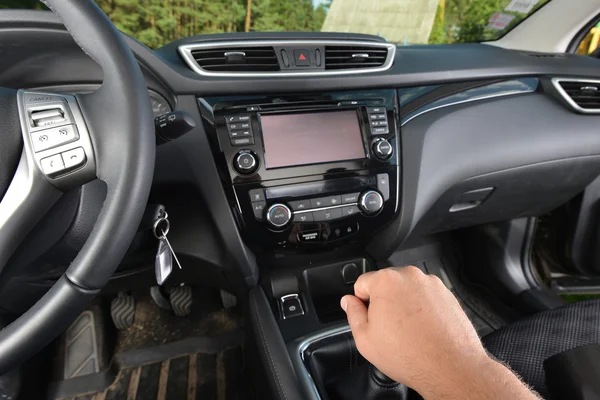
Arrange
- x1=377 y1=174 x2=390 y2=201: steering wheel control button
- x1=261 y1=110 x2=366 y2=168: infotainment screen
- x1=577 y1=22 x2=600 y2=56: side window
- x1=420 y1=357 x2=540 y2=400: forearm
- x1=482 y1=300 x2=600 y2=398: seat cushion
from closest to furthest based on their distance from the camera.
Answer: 1. x1=420 y1=357 x2=540 y2=400: forearm
2. x1=482 y1=300 x2=600 y2=398: seat cushion
3. x1=261 y1=110 x2=366 y2=168: infotainment screen
4. x1=377 y1=174 x2=390 y2=201: steering wheel control button
5. x1=577 y1=22 x2=600 y2=56: side window

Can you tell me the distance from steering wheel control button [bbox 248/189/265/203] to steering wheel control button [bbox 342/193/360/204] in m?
0.23

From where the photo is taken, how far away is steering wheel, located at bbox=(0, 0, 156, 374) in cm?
59

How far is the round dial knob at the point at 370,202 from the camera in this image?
3.91ft

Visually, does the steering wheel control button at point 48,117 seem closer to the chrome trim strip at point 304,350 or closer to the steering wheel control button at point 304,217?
the steering wheel control button at point 304,217

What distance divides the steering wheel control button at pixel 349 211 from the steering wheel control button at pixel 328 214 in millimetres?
12

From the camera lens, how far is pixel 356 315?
70 cm

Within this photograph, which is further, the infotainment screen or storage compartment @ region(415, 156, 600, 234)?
storage compartment @ region(415, 156, 600, 234)

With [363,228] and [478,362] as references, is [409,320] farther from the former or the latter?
[363,228]

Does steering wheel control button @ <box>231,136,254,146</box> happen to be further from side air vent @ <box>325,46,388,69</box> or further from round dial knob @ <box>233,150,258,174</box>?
side air vent @ <box>325,46,388,69</box>

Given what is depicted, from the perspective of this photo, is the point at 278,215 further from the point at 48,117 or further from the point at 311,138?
the point at 48,117

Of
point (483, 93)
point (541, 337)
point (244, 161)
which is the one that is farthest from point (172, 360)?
point (483, 93)

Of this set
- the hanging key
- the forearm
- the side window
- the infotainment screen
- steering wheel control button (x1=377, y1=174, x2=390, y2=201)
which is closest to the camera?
the forearm

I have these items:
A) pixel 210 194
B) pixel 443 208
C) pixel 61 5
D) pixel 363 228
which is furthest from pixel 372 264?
pixel 61 5

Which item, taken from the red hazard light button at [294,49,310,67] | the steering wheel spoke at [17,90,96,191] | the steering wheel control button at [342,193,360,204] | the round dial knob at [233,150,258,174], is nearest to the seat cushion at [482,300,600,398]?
the steering wheel control button at [342,193,360,204]
